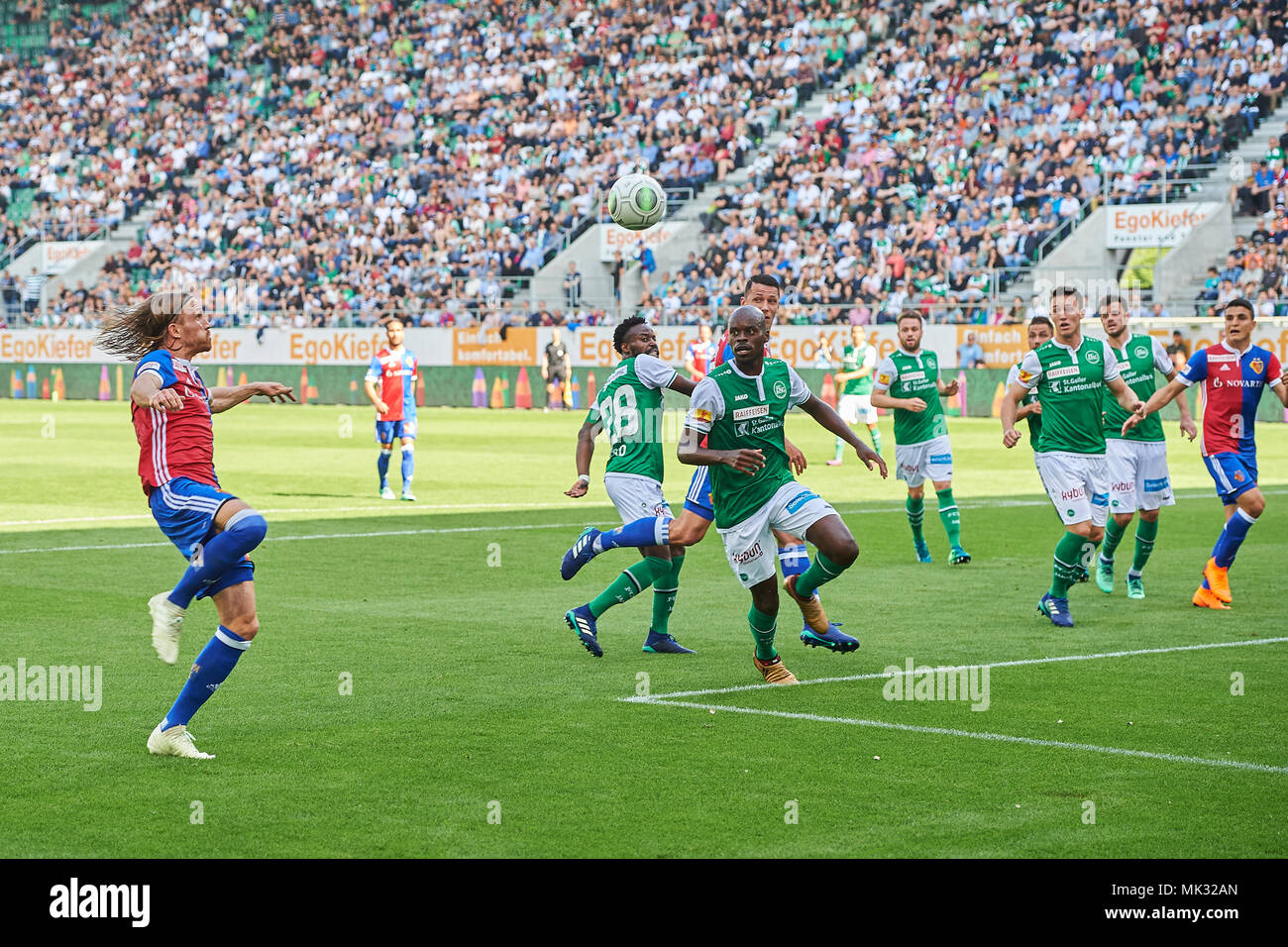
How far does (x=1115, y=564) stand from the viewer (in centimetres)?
1534

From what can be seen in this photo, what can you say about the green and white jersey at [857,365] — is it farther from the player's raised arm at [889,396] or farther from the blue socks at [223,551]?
the blue socks at [223,551]

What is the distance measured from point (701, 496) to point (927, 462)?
18.9 feet

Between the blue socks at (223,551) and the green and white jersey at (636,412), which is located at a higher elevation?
the green and white jersey at (636,412)

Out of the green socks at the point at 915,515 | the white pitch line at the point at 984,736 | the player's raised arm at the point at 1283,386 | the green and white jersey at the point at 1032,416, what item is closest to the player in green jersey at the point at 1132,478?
the green and white jersey at the point at 1032,416

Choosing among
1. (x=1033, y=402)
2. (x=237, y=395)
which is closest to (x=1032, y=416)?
(x=1033, y=402)

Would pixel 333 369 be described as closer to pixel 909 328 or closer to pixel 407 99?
pixel 407 99

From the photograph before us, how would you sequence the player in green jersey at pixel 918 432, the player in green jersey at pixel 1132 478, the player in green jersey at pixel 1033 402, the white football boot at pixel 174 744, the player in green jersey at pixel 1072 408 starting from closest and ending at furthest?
1. the white football boot at pixel 174 744
2. the player in green jersey at pixel 1072 408
3. the player in green jersey at pixel 1033 402
4. the player in green jersey at pixel 1132 478
5. the player in green jersey at pixel 918 432

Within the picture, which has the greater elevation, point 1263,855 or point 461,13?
point 461,13

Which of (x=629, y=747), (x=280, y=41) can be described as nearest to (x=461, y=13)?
(x=280, y=41)

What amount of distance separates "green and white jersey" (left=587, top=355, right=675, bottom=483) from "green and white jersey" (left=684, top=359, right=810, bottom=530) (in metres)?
1.20

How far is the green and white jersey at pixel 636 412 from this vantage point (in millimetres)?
10828

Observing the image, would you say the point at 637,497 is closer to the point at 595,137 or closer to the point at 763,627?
the point at 763,627
